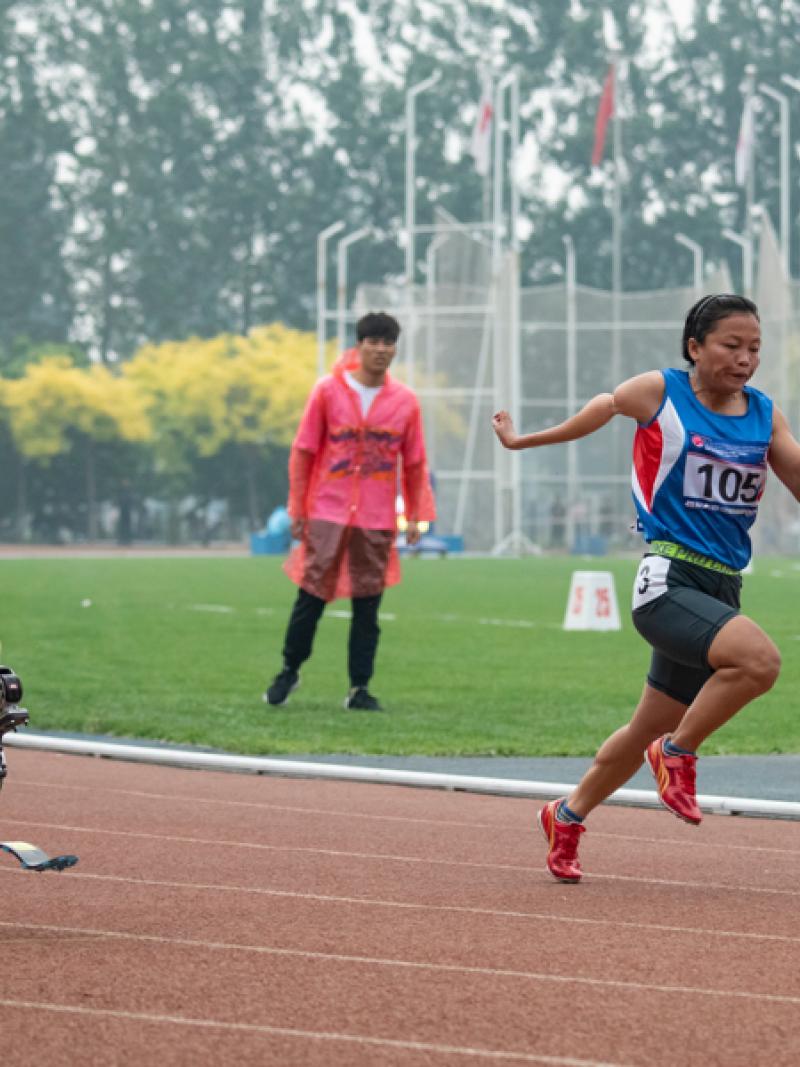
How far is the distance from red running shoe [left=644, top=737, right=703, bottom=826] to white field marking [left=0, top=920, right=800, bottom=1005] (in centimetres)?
115


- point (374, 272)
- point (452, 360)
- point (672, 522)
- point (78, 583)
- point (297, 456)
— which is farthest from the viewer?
point (374, 272)

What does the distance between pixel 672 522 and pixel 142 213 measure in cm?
8430

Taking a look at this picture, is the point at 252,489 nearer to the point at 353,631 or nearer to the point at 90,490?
the point at 90,490

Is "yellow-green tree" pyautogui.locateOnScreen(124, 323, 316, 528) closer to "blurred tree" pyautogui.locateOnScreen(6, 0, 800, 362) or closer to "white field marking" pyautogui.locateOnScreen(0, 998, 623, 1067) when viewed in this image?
"blurred tree" pyautogui.locateOnScreen(6, 0, 800, 362)

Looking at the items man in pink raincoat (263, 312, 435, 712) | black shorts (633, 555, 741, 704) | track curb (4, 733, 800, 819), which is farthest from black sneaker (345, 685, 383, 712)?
black shorts (633, 555, 741, 704)

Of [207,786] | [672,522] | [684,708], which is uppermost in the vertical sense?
[672,522]

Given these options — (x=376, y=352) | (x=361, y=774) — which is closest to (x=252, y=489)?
(x=376, y=352)

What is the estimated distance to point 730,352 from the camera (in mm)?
6051

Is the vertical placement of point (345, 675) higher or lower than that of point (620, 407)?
lower

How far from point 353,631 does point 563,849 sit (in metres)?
5.63

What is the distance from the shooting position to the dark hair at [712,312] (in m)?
6.09

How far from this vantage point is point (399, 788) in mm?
8789

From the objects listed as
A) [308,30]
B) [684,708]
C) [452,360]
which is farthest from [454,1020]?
[308,30]

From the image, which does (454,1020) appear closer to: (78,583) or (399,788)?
(399,788)
